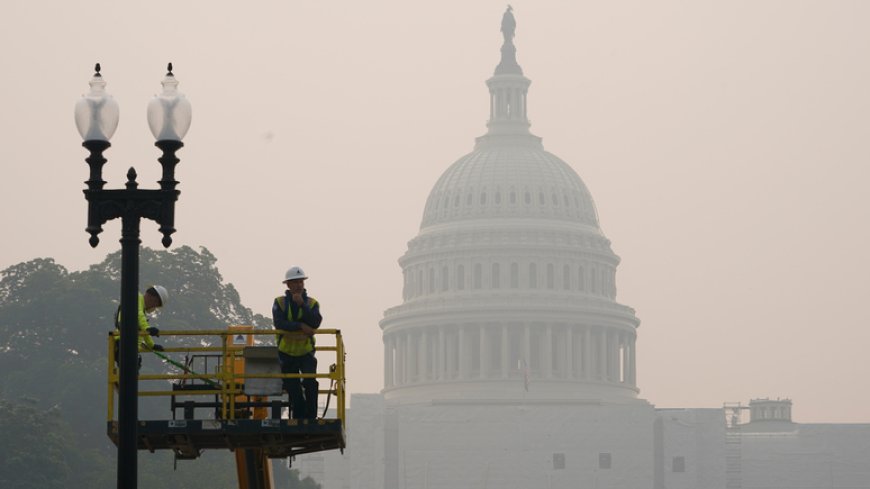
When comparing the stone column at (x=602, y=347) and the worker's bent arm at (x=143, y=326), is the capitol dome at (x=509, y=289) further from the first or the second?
the worker's bent arm at (x=143, y=326)

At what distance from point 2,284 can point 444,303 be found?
69.4m

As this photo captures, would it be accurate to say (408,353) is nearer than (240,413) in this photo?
No

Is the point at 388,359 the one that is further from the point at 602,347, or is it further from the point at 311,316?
the point at 311,316

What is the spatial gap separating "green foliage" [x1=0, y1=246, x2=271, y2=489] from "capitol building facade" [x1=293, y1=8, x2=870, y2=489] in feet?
139

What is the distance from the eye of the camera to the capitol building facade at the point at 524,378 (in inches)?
6535

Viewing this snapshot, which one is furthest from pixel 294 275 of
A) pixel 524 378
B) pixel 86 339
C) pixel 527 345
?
pixel 527 345

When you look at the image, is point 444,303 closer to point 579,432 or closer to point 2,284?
point 579,432

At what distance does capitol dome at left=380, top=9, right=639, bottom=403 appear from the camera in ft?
587

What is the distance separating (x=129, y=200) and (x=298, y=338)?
3197mm

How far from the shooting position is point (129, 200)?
23984 millimetres

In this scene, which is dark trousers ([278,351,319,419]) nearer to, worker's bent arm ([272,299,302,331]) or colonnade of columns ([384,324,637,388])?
worker's bent arm ([272,299,302,331])

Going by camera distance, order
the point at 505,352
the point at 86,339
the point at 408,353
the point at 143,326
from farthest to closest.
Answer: the point at 408,353 → the point at 505,352 → the point at 86,339 → the point at 143,326

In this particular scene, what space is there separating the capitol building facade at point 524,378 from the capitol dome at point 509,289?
15 cm

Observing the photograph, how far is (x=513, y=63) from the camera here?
646ft
